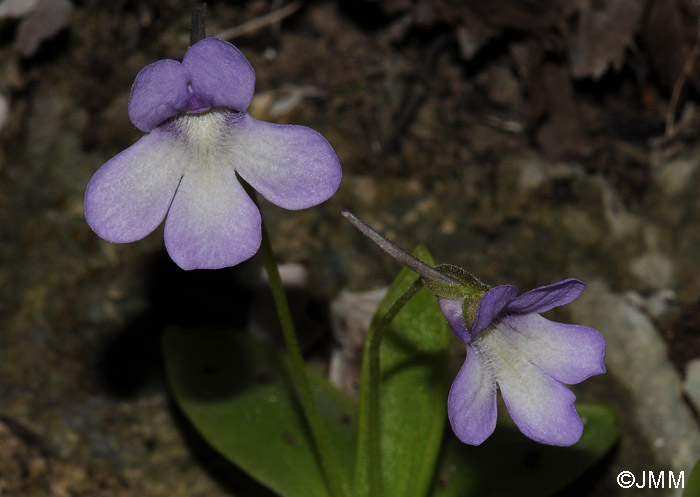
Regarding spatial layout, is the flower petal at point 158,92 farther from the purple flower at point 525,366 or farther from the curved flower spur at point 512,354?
the purple flower at point 525,366

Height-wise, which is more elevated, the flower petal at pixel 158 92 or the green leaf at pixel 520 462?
the flower petal at pixel 158 92

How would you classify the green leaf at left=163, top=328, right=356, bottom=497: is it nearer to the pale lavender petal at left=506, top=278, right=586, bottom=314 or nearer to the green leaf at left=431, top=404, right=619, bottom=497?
the green leaf at left=431, top=404, right=619, bottom=497

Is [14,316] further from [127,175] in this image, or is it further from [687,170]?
[687,170]

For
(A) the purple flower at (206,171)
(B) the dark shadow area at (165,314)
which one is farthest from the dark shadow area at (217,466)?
(A) the purple flower at (206,171)

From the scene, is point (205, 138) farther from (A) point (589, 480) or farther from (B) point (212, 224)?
(A) point (589, 480)

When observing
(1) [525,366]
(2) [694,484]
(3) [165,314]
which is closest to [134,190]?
(1) [525,366]

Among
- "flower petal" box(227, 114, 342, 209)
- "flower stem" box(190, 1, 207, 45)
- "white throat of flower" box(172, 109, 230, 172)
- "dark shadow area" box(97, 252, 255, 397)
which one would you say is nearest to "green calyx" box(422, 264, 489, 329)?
"flower petal" box(227, 114, 342, 209)

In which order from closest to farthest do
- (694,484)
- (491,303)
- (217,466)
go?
1. (491,303)
2. (694,484)
3. (217,466)
